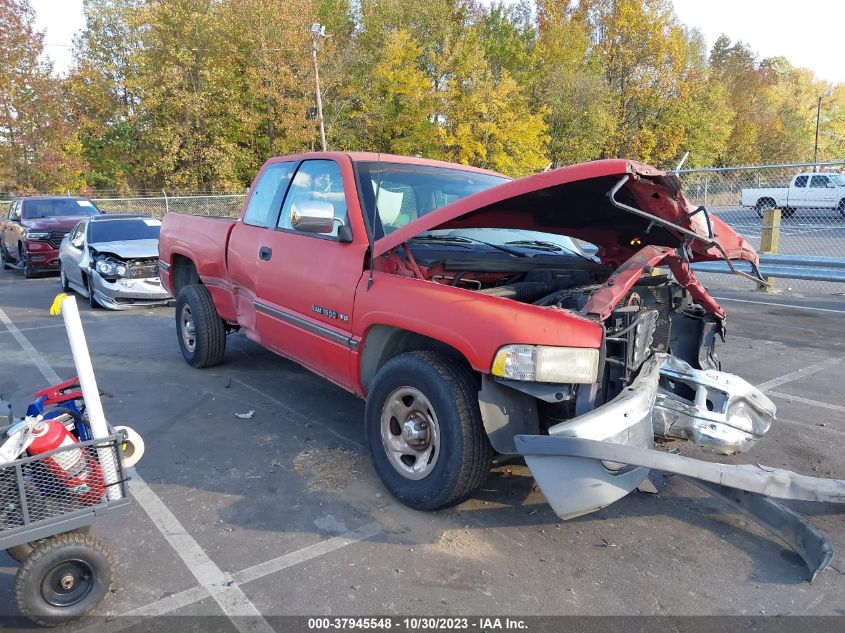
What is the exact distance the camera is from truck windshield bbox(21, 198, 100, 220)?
556 inches

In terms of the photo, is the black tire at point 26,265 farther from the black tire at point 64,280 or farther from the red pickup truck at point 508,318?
the red pickup truck at point 508,318

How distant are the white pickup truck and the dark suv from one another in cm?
1513

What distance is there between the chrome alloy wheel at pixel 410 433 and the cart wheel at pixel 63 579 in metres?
1.46

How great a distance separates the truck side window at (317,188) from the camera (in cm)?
404

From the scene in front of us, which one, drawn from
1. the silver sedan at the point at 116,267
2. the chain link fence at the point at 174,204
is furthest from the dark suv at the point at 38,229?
the chain link fence at the point at 174,204

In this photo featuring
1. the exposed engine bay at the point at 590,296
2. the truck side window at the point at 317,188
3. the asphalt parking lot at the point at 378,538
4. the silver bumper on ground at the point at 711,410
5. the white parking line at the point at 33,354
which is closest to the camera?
the asphalt parking lot at the point at 378,538

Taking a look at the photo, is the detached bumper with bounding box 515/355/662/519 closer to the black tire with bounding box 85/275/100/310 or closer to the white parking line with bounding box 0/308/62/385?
the white parking line with bounding box 0/308/62/385

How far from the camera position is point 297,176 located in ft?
15.5

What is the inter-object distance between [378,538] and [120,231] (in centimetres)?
923

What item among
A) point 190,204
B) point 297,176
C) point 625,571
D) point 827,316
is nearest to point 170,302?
point 297,176

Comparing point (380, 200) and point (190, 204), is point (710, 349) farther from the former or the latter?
point (190, 204)

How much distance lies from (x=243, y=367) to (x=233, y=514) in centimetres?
293

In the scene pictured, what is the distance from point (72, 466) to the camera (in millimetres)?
2508

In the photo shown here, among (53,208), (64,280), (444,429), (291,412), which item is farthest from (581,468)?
(53,208)
